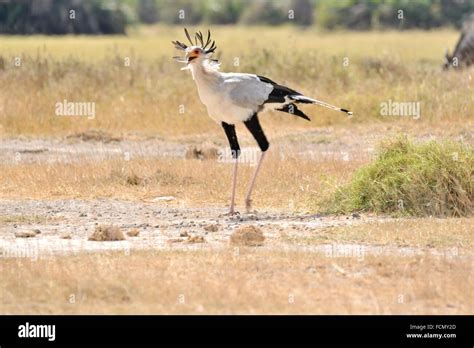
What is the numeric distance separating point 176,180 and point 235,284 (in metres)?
5.30

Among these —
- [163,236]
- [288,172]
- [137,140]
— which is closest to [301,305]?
[163,236]

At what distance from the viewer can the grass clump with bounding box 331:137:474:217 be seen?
1159 centimetres

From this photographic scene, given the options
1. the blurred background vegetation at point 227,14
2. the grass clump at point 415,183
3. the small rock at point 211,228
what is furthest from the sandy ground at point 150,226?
the blurred background vegetation at point 227,14

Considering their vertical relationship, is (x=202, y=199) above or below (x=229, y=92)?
below

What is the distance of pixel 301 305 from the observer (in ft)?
27.5

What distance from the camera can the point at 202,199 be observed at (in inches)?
517

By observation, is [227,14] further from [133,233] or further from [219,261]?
[219,261]

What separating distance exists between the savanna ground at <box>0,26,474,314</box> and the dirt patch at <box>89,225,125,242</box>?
0.30 ft

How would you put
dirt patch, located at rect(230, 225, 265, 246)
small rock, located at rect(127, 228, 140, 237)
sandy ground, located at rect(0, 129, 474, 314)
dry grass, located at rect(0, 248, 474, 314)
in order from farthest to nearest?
small rock, located at rect(127, 228, 140, 237) < dirt patch, located at rect(230, 225, 265, 246) < sandy ground, located at rect(0, 129, 474, 314) < dry grass, located at rect(0, 248, 474, 314)

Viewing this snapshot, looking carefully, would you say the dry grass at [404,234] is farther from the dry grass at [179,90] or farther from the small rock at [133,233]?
the dry grass at [179,90]
